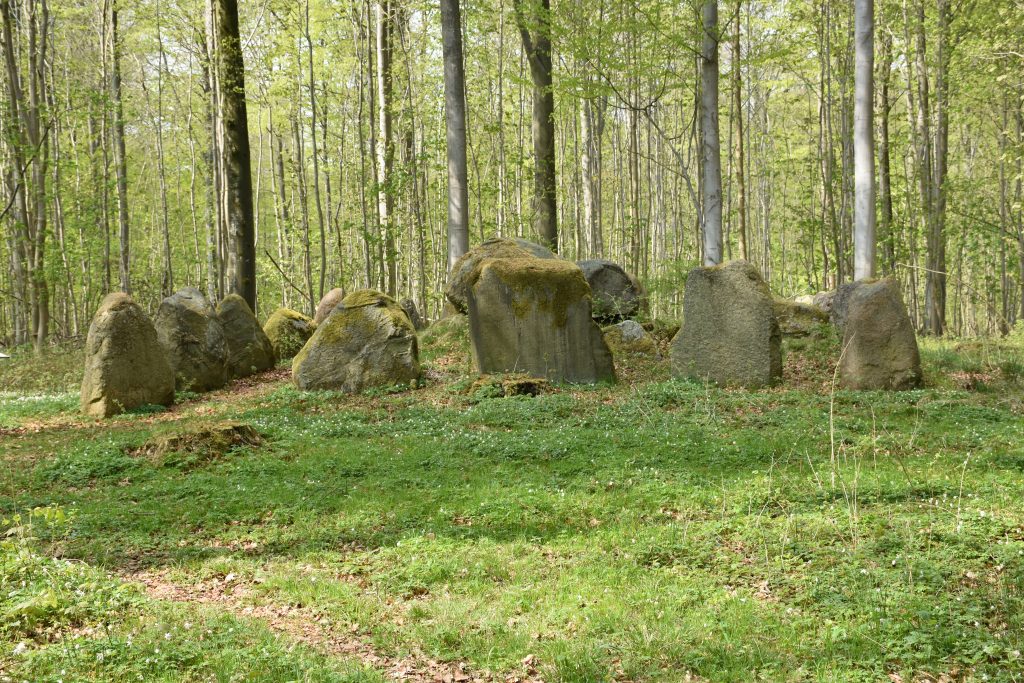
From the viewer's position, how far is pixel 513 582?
17.1 ft

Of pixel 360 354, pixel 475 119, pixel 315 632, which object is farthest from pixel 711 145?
pixel 475 119

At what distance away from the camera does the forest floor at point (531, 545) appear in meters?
4.13

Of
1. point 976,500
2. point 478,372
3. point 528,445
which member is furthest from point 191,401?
point 976,500

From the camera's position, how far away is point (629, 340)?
47.9ft

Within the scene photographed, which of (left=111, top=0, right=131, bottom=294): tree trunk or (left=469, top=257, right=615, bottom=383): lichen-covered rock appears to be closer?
(left=469, top=257, right=615, bottom=383): lichen-covered rock

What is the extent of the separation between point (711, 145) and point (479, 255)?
5698 millimetres

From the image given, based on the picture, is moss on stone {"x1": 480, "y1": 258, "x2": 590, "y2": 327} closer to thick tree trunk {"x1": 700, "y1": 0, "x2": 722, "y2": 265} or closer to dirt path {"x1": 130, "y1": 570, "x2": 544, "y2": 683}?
thick tree trunk {"x1": 700, "y1": 0, "x2": 722, "y2": 265}

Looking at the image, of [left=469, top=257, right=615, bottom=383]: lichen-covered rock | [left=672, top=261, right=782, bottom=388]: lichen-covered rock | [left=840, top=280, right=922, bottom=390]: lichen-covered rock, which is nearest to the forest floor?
[left=840, top=280, right=922, bottom=390]: lichen-covered rock

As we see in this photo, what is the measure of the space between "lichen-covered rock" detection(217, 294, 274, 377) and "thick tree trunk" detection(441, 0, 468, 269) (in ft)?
14.8

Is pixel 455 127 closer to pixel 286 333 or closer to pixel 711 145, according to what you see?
pixel 711 145

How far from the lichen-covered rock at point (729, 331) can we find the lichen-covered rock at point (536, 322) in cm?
165

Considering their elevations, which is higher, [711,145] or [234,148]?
[234,148]

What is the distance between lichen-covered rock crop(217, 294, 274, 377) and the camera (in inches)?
572

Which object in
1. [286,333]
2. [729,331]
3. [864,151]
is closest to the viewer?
[729,331]
